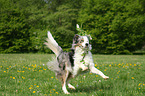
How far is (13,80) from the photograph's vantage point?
5.49 meters

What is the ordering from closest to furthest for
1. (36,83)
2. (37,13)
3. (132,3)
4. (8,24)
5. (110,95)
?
1. (110,95)
2. (36,83)
3. (8,24)
4. (132,3)
5. (37,13)

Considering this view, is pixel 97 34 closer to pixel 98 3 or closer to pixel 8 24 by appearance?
pixel 98 3

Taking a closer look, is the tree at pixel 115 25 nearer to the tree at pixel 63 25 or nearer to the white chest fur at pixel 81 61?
the tree at pixel 63 25

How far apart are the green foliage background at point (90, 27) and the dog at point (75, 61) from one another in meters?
19.9

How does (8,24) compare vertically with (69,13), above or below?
below

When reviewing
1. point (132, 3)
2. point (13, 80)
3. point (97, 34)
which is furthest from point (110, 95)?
point (132, 3)

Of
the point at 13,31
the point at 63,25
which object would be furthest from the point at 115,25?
the point at 13,31

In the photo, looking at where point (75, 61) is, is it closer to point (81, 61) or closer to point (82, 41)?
point (81, 61)

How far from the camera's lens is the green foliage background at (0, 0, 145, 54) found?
24.7 metres

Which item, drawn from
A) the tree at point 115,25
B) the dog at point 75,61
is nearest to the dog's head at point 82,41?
the dog at point 75,61

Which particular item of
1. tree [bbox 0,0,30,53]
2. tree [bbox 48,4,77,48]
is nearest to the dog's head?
tree [bbox 48,4,77,48]

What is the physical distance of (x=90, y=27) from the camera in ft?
87.4

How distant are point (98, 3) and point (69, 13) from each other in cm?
487

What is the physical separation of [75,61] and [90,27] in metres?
23.0
